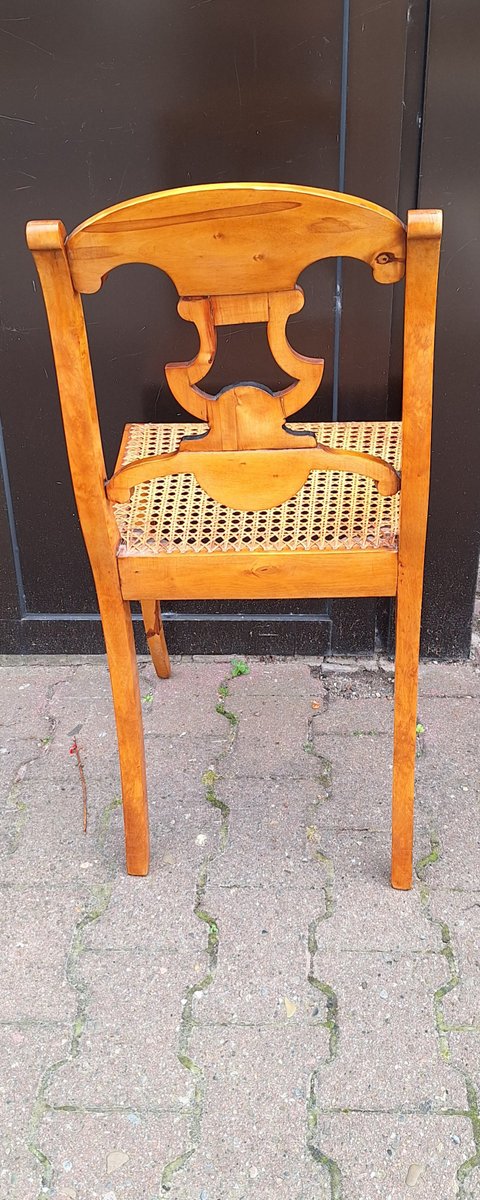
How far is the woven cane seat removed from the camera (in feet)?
5.31

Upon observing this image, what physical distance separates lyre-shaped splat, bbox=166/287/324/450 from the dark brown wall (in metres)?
0.77

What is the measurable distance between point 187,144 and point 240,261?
85cm

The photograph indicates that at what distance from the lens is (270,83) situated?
1.91 m

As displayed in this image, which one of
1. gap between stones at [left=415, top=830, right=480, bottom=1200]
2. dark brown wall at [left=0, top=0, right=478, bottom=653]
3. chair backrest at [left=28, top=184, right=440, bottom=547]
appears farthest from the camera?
dark brown wall at [left=0, top=0, right=478, bottom=653]

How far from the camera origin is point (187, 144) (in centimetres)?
197

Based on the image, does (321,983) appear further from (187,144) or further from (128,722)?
(187,144)

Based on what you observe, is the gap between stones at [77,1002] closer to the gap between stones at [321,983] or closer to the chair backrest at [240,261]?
the gap between stones at [321,983]

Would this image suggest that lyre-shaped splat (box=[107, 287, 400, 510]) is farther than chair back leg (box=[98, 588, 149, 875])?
No

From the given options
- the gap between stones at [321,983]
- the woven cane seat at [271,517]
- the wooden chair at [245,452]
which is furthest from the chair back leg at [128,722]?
the gap between stones at [321,983]

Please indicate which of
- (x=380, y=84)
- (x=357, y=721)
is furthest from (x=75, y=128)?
(x=357, y=721)

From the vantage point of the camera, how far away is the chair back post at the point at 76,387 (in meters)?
1.29

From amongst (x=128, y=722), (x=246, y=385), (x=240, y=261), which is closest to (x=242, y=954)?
(x=128, y=722)

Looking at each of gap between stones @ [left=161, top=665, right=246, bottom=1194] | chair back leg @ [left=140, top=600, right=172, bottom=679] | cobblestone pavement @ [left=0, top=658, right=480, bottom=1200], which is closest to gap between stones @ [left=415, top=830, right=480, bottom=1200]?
cobblestone pavement @ [left=0, top=658, right=480, bottom=1200]

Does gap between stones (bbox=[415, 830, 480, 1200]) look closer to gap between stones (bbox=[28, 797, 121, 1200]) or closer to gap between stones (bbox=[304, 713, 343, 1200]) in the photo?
gap between stones (bbox=[304, 713, 343, 1200])
